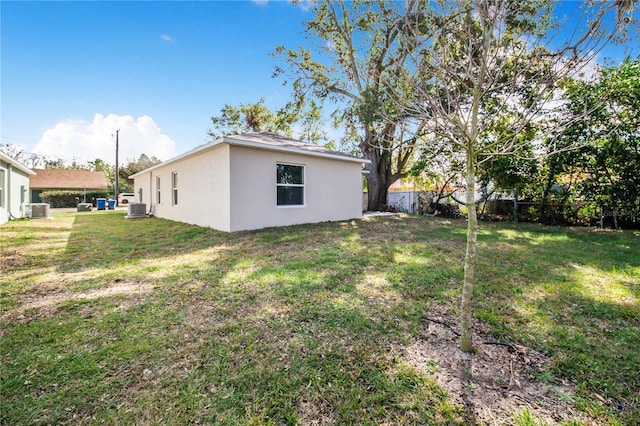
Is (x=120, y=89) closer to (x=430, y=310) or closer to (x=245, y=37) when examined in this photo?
(x=245, y=37)

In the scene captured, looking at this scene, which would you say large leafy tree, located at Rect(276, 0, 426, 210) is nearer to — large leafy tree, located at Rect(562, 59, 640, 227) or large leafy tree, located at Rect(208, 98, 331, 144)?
large leafy tree, located at Rect(208, 98, 331, 144)

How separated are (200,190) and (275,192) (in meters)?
2.63

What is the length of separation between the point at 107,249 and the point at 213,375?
5684 mm

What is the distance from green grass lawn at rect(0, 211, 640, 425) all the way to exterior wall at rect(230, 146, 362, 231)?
2.69 m

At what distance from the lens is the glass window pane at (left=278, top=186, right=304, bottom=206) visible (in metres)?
8.75

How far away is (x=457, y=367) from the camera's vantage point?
2.14 metres

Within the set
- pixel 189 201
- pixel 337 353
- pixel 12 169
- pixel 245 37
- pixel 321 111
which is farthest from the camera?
pixel 321 111

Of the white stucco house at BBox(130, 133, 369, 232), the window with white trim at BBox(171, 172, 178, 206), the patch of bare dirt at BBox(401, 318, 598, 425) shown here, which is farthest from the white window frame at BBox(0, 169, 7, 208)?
the patch of bare dirt at BBox(401, 318, 598, 425)

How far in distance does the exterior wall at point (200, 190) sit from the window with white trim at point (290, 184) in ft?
5.45

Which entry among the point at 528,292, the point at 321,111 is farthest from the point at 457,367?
the point at 321,111

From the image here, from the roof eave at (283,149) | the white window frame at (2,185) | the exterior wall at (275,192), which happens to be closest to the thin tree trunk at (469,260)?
the roof eave at (283,149)

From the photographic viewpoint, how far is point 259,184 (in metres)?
8.13

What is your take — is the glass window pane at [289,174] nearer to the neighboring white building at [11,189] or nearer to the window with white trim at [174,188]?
the window with white trim at [174,188]

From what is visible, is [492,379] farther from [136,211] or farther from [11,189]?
[11,189]
